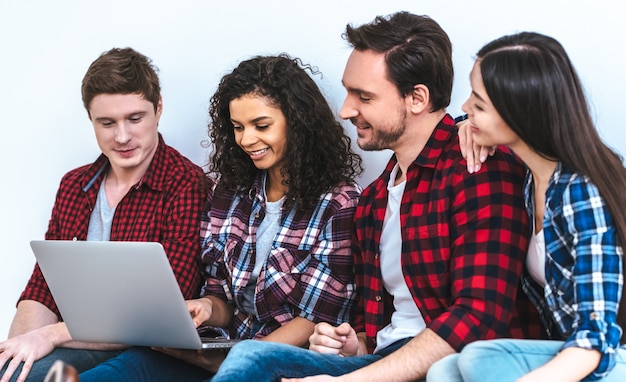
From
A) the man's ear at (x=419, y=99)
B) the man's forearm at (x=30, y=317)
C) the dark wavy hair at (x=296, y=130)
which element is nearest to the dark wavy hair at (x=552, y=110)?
the man's ear at (x=419, y=99)

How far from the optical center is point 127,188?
2785 millimetres

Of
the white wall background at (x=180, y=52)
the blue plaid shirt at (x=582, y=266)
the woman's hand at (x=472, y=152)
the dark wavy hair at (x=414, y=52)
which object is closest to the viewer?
the blue plaid shirt at (x=582, y=266)

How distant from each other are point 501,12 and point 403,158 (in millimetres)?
517

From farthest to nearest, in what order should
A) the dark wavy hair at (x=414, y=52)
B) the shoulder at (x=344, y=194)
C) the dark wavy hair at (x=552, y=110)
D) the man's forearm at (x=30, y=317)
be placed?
the man's forearm at (x=30, y=317) → the shoulder at (x=344, y=194) → the dark wavy hair at (x=414, y=52) → the dark wavy hair at (x=552, y=110)

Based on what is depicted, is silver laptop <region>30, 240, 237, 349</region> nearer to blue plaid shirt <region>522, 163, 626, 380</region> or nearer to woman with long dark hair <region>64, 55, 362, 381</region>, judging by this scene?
woman with long dark hair <region>64, 55, 362, 381</region>

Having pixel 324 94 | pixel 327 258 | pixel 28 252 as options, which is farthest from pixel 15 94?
pixel 327 258

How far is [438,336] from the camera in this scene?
193cm

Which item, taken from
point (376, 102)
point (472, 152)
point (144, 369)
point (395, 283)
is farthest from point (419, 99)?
point (144, 369)

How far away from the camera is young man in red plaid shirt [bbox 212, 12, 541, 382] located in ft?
6.33

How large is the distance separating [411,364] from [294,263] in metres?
0.59

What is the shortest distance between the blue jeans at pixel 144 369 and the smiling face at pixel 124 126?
0.61 m

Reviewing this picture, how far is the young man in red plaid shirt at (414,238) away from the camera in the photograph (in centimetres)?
193

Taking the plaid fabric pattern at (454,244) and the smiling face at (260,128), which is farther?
the smiling face at (260,128)

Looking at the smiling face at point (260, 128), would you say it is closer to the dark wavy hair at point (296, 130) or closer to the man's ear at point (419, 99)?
the dark wavy hair at point (296, 130)
